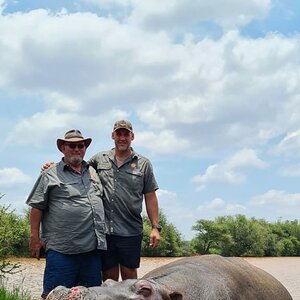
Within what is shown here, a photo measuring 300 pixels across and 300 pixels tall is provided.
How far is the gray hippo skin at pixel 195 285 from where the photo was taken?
4.59m

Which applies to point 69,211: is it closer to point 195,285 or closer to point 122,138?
point 122,138

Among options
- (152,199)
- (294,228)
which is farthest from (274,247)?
(152,199)

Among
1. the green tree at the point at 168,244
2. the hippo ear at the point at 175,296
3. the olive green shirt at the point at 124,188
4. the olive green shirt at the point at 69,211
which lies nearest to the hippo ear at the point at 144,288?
the hippo ear at the point at 175,296

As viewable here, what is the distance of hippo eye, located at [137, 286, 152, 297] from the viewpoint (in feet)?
15.6

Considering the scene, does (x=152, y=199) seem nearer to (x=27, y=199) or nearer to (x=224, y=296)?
(x=27, y=199)

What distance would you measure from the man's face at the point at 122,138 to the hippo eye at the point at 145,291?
123 inches

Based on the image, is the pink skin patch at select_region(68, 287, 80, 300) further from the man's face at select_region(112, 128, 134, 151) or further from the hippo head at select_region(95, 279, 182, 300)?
the man's face at select_region(112, 128, 134, 151)

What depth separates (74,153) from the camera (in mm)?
7355

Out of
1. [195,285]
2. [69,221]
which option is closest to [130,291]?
[195,285]

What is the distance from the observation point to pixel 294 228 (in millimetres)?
39938

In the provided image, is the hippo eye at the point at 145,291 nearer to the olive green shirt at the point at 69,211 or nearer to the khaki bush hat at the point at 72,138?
the olive green shirt at the point at 69,211

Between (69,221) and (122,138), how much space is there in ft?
4.04

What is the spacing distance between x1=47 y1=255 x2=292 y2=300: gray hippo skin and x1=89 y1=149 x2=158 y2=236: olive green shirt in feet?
3.71

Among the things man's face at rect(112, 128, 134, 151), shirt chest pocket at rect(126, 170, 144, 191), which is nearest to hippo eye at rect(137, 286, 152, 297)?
shirt chest pocket at rect(126, 170, 144, 191)
